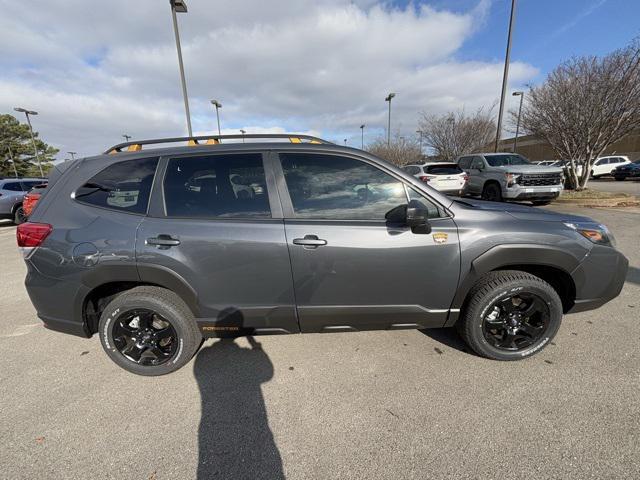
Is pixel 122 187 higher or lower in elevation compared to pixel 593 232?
higher

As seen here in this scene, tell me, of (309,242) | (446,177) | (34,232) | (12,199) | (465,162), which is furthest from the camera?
(465,162)

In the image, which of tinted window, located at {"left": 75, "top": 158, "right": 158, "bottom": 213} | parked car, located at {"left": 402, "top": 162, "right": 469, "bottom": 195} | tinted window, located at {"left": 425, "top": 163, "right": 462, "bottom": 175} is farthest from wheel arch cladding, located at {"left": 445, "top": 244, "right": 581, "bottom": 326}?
tinted window, located at {"left": 425, "top": 163, "right": 462, "bottom": 175}

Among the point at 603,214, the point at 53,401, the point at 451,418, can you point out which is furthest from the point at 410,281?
the point at 603,214

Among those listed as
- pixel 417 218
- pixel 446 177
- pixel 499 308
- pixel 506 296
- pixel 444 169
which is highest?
pixel 444 169

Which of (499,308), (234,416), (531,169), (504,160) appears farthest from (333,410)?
(504,160)

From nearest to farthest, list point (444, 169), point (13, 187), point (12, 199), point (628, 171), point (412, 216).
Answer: point (412, 216) → point (12, 199) → point (13, 187) → point (444, 169) → point (628, 171)

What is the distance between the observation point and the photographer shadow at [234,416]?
1739 millimetres

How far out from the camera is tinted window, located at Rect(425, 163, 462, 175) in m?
11.0

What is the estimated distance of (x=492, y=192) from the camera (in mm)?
10445

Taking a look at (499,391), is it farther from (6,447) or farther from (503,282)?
(6,447)

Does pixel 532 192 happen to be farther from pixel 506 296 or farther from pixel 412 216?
pixel 412 216

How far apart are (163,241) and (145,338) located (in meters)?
0.87

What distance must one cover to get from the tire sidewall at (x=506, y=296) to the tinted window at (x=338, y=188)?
1036 mm

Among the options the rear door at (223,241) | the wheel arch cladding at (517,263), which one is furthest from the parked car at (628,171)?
the rear door at (223,241)
